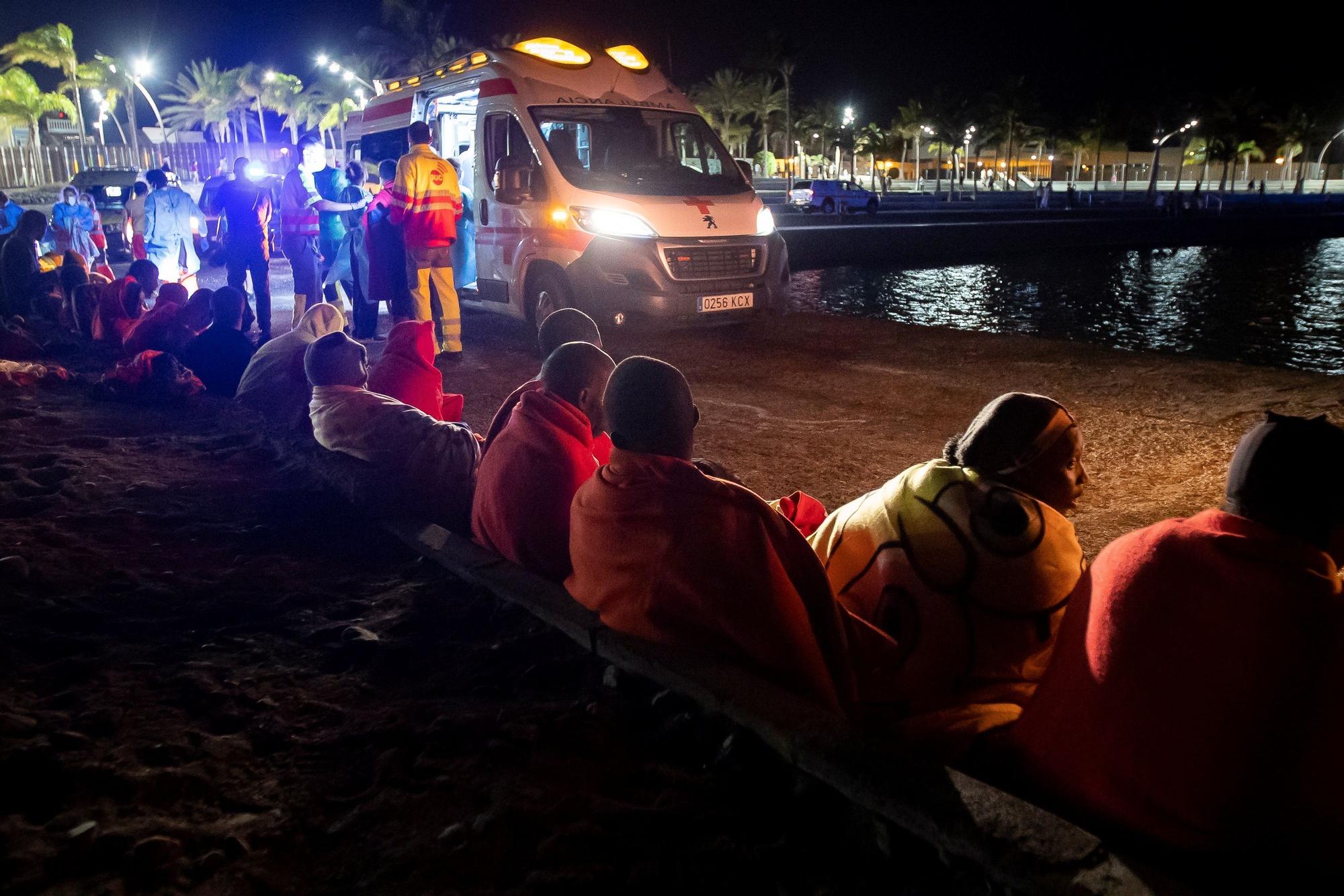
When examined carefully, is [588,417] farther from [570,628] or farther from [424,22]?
[424,22]

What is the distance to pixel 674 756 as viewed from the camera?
8.75ft

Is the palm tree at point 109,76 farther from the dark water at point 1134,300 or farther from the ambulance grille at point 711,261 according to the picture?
the ambulance grille at point 711,261

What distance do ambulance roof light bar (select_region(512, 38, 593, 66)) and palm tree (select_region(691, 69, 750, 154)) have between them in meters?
72.3

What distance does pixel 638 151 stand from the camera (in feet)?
32.0

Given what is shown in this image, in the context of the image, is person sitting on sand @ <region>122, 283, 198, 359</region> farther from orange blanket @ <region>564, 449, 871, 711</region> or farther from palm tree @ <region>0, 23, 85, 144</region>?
palm tree @ <region>0, 23, 85, 144</region>

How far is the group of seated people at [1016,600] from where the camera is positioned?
5.62 feet

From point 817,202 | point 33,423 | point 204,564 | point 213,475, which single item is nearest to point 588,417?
point 204,564

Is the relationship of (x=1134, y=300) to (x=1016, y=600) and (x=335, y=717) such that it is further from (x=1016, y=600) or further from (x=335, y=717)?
(x=335, y=717)

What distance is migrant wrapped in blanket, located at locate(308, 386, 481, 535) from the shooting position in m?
4.46

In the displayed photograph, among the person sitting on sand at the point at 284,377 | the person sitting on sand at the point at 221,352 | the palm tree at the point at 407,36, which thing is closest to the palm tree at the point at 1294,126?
the palm tree at the point at 407,36

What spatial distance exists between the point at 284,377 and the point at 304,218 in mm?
4667

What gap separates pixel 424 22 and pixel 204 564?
186ft

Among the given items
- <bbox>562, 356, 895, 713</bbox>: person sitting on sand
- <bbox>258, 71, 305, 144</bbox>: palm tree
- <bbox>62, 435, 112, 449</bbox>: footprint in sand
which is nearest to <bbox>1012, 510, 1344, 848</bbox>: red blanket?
<bbox>562, 356, 895, 713</bbox>: person sitting on sand

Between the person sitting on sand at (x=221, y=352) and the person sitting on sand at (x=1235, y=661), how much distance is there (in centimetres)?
715
